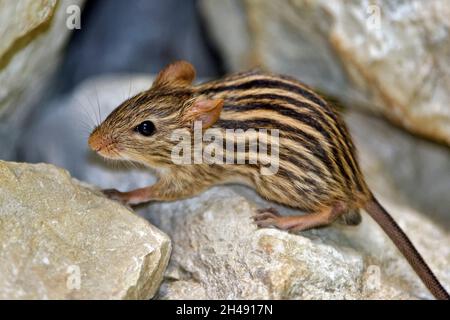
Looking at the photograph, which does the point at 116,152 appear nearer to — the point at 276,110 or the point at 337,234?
the point at 276,110

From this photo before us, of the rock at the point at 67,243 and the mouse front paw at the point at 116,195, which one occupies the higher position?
the mouse front paw at the point at 116,195

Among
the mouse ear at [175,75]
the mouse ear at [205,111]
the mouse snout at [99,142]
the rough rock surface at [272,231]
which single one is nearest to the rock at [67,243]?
the mouse snout at [99,142]

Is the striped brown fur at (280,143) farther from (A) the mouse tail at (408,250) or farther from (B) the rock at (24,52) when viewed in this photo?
(B) the rock at (24,52)

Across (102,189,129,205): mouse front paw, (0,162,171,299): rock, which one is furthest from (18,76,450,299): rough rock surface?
(0,162,171,299): rock

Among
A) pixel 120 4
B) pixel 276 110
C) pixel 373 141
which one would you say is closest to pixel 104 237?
pixel 276 110

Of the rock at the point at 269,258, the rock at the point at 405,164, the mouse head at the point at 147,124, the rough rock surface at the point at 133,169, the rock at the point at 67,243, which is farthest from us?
the rock at the point at 405,164

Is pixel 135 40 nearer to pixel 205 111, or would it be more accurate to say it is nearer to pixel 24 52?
pixel 24 52
